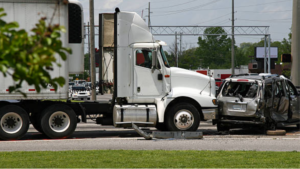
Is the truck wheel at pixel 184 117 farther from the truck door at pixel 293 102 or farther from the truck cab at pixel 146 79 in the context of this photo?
the truck door at pixel 293 102

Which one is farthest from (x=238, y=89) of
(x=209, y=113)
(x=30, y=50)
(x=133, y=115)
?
(x=30, y=50)

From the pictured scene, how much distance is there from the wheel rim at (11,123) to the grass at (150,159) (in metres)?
2.59

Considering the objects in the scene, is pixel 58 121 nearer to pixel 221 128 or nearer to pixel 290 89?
pixel 221 128

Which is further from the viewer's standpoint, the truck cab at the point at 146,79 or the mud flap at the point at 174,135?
the truck cab at the point at 146,79

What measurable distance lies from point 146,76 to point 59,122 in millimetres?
2761

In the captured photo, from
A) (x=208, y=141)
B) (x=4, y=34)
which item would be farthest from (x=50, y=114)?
(x=4, y=34)

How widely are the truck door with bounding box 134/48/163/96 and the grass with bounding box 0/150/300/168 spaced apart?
386 centimetres

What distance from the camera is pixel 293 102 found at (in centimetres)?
1605

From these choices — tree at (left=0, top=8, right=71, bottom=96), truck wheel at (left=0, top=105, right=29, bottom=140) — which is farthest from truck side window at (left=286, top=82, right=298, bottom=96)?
tree at (left=0, top=8, right=71, bottom=96)

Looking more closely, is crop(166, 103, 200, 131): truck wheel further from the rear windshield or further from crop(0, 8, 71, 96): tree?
crop(0, 8, 71, 96): tree

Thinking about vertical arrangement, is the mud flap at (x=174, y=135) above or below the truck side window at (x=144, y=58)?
below

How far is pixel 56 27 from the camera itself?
3684 mm

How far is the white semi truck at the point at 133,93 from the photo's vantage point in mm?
13461

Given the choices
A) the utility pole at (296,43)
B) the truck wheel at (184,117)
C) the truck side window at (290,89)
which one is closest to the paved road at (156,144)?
the truck wheel at (184,117)
